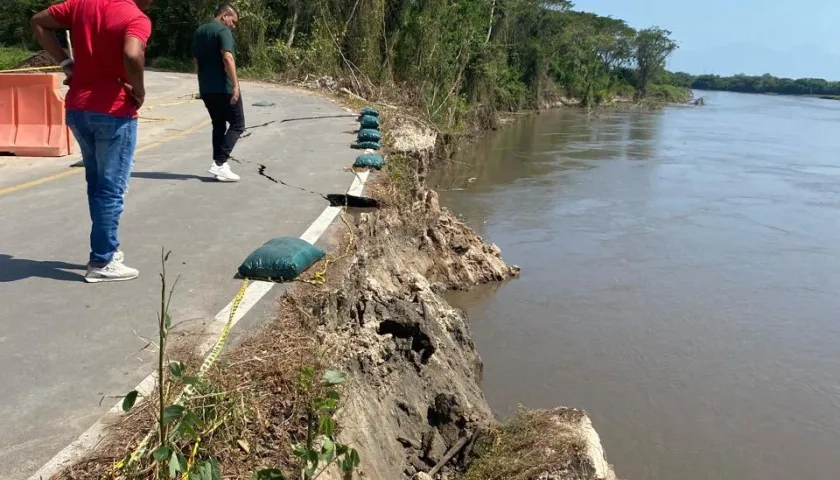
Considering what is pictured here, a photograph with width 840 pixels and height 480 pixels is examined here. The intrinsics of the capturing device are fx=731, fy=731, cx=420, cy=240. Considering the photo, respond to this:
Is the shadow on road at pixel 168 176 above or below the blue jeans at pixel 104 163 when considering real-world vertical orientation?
below

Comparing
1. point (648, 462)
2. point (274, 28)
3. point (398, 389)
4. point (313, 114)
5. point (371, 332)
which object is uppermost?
point (274, 28)

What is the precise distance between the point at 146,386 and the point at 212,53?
202 inches

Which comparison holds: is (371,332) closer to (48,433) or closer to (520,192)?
(48,433)

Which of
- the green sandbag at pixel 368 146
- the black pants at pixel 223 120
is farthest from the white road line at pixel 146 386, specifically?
the green sandbag at pixel 368 146

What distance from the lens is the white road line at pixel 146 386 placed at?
2.96 meters

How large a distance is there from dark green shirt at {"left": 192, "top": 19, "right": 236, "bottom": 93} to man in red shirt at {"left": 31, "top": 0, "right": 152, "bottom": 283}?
284 centimetres

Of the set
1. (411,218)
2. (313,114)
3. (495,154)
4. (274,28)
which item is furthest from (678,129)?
(411,218)

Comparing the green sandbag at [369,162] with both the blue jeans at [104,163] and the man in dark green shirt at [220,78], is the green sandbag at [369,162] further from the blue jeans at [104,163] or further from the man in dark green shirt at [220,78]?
the blue jeans at [104,163]

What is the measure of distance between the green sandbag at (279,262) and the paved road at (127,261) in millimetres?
154

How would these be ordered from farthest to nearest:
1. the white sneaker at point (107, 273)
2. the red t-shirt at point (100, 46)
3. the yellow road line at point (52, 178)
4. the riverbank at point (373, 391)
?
the yellow road line at point (52, 178)
the white sneaker at point (107, 273)
the red t-shirt at point (100, 46)
the riverbank at point (373, 391)

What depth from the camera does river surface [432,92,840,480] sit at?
24.0 ft

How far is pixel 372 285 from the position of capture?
5984 mm

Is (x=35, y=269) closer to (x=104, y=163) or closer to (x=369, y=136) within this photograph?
(x=104, y=163)

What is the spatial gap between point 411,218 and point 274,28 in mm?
19805
